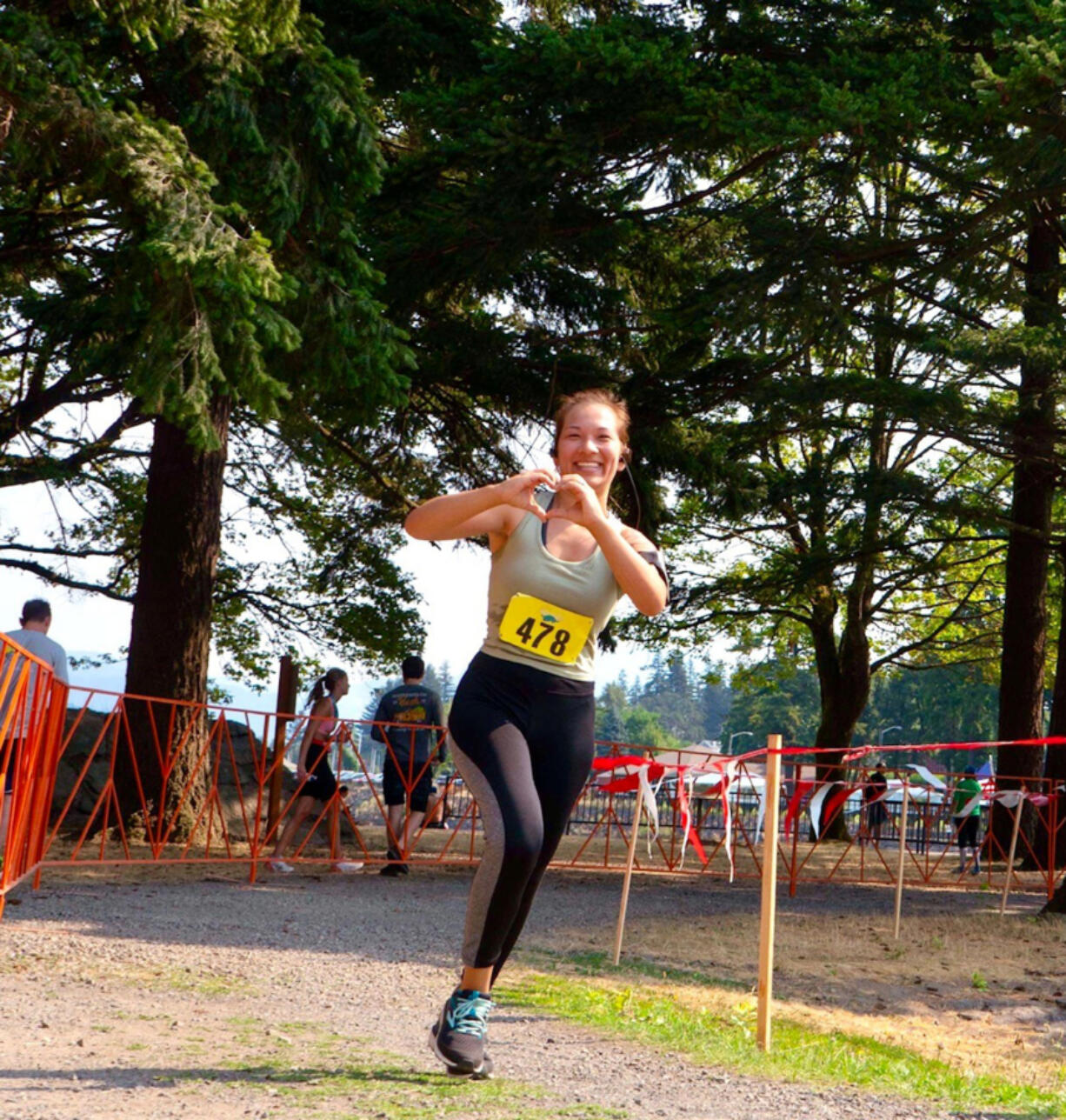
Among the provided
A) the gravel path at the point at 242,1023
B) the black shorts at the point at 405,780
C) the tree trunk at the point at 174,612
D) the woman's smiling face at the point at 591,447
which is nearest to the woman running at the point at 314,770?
the black shorts at the point at 405,780

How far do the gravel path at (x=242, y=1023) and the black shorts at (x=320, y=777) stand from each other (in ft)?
10.2

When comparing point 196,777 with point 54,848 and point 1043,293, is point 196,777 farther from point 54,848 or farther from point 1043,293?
point 1043,293

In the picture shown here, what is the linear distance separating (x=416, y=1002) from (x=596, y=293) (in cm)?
1052

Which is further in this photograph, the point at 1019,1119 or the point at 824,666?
the point at 824,666

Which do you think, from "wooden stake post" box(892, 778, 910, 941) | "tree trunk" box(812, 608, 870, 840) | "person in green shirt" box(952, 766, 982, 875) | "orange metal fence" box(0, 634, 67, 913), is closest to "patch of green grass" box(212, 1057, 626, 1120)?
"orange metal fence" box(0, 634, 67, 913)

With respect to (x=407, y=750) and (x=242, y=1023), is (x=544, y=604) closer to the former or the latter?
(x=242, y=1023)

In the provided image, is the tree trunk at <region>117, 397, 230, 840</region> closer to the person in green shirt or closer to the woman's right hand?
the person in green shirt

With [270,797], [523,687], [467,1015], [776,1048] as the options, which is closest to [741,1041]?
[776,1048]

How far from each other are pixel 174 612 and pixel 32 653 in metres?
5.60

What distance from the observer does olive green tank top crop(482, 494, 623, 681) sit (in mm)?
3521

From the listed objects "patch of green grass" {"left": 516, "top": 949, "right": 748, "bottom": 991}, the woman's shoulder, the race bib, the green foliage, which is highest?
the green foliage

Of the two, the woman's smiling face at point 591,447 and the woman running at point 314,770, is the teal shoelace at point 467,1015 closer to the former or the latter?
the woman's smiling face at point 591,447

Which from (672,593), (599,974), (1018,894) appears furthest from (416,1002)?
(672,593)

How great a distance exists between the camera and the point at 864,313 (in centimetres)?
1167
